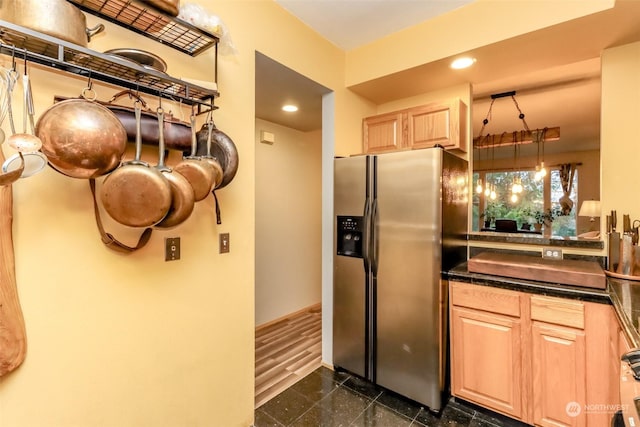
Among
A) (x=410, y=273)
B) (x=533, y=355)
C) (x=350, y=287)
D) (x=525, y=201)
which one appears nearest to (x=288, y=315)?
(x=350, y=287)

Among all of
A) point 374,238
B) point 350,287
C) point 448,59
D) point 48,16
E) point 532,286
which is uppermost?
point 448,59

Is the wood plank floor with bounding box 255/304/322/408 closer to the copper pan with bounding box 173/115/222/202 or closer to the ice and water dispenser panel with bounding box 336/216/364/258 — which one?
the ice and water dispenser panel with bounding box 336/216/364/258

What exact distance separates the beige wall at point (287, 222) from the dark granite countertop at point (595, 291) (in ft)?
6.72

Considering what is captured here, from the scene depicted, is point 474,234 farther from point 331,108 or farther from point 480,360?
point 331,108

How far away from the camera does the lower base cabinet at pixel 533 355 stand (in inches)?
61.4

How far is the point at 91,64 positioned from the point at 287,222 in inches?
105

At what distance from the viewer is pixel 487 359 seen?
189 cm

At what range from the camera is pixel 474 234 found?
2.42m

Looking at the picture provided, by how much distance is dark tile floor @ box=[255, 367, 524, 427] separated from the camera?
1872 mm

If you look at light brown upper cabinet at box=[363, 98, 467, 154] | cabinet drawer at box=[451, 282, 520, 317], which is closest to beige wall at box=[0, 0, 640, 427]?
light brown upper cabinet at box=[363, 98, 467, 154]

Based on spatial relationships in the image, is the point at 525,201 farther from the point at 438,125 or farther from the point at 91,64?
the point at 91,64

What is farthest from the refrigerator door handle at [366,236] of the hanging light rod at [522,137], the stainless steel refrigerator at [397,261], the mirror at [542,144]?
the hanging light rod at [522,137]

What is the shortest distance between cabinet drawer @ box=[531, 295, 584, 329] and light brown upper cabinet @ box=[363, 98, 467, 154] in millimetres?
1187

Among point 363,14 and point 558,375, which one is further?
point 363,14
